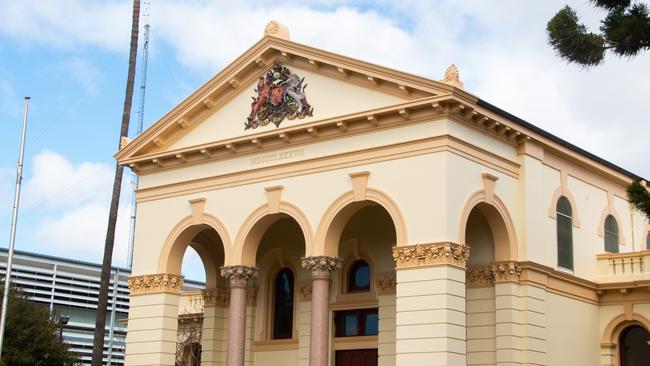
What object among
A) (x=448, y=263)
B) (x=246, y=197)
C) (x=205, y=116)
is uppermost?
(x=205, y=116)

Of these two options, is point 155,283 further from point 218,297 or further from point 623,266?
point 623,266

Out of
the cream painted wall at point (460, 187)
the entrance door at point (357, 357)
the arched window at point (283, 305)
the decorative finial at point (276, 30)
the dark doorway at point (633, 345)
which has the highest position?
the decorative finial at point (276, 30)

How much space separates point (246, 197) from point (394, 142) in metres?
5.28

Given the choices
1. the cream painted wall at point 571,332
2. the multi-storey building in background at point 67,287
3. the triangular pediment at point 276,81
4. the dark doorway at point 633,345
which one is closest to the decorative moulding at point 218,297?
→ the triangular pediment at point 276,81

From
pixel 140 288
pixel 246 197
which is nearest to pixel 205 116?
pixel 246 197

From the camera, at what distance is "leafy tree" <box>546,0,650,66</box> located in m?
22.0

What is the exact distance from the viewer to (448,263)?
25703 mm

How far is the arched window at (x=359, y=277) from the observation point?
105 ft

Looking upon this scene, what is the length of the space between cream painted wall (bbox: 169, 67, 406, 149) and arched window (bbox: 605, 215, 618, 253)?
33.2ft

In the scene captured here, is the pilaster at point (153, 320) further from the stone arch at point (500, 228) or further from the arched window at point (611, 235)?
the arched window at point (611, 235)

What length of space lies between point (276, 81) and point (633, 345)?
43.5 feet

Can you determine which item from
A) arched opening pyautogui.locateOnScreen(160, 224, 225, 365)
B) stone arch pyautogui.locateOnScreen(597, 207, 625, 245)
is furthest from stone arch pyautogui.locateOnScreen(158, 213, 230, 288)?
stone arch pyautogui.locateOnScreen(597, 207, 625, 245)

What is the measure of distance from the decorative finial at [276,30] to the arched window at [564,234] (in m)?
9.36

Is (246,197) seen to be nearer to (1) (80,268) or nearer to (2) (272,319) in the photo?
(2) (272,319)
